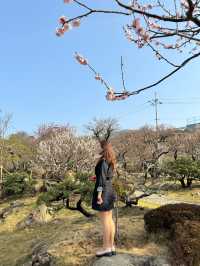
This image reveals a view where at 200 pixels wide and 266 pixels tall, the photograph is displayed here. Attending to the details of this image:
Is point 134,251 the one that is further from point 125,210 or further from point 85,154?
point 85,154

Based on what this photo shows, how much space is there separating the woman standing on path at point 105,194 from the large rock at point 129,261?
116mm

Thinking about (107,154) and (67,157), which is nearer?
A: (107,154)

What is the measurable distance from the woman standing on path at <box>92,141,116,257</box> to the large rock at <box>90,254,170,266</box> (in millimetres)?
116

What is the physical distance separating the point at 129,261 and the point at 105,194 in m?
1.09

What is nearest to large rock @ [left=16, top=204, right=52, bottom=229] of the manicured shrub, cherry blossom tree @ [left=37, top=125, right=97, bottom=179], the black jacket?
cherry blossom tree @ [left=37, top=125, right=97, bottom=179]

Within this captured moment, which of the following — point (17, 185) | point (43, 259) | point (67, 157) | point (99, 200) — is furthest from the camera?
point (17, 185)

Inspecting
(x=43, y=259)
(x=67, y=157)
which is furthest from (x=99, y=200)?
(x=67, y=157)

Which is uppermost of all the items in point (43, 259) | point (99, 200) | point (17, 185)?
point (99, 200)

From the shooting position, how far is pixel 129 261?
502cm

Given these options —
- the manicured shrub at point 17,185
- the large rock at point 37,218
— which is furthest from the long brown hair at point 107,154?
the manicured shrub at point 17,185

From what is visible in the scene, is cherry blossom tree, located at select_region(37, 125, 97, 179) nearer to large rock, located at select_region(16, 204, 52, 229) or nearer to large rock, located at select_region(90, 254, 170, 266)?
large rock, located at select_region(16, 204, 52, 229)

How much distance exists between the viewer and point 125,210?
1003 cm

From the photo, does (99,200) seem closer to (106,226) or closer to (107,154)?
(106,226)

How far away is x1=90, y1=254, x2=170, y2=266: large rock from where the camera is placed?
492cm
